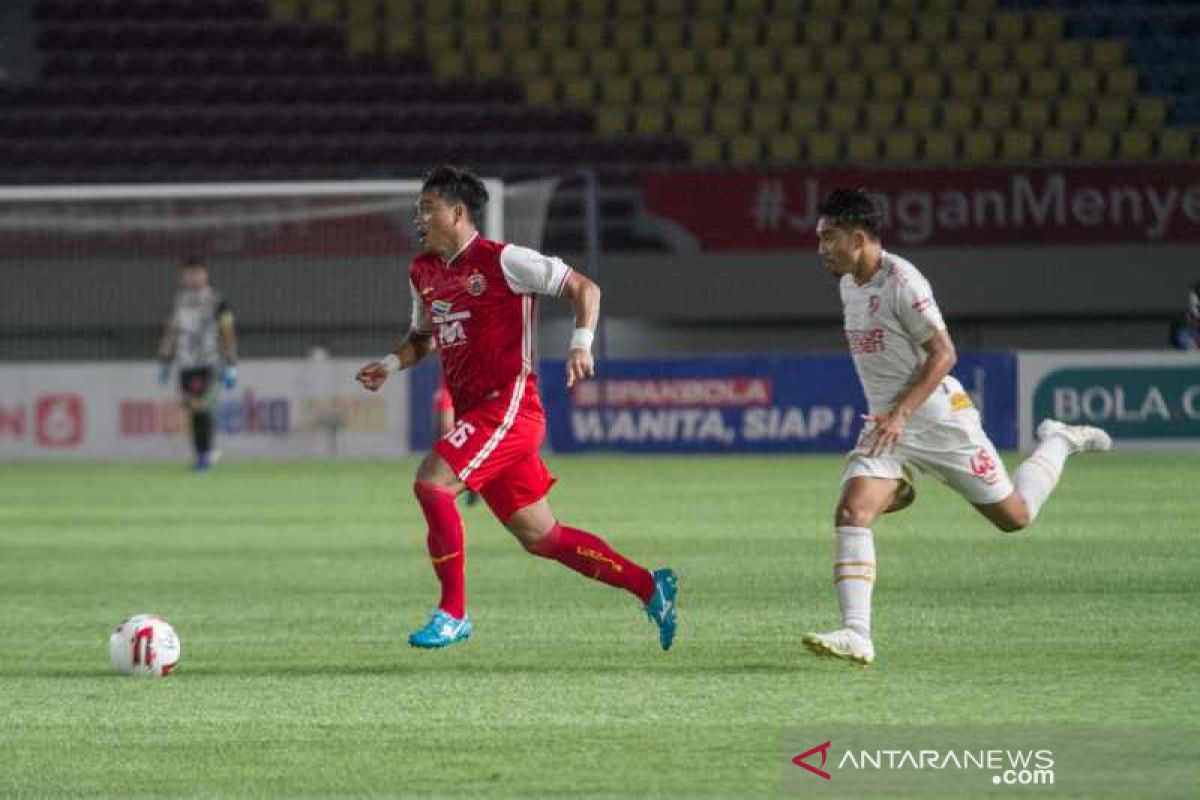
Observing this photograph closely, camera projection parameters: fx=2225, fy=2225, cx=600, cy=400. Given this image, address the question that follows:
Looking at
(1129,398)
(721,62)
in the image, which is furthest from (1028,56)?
(1129,398)

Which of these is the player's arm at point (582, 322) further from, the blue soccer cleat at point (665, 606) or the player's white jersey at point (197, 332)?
the player's white jersey at point (197, 332)

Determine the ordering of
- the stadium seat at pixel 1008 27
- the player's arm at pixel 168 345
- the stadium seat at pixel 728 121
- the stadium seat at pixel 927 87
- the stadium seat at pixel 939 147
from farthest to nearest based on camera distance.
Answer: the stadium seat at pixel 1008 27 → the stadium seat at pixel 927 87 → the stadium seat at pixel 728 121 → the stadium seat at pixel 939 147 → the player's arm at pixel 168 345

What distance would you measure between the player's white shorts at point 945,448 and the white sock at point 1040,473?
47 cm

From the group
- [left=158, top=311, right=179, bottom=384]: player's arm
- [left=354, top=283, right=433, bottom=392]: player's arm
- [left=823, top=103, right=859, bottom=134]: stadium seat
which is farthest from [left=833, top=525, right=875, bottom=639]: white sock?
[left=823, top=103, right=859, bottom=134]: stadium seat

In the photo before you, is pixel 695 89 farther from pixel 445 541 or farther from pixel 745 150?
pixel 445 541

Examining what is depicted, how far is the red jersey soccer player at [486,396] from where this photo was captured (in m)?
8.30

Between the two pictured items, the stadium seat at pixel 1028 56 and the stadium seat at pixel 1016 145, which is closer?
the stadium seat at pixel 1016 145

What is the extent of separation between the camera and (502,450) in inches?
329

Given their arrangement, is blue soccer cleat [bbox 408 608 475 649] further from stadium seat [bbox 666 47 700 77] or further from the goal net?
stadium seat [bbox 666 47 700 77]

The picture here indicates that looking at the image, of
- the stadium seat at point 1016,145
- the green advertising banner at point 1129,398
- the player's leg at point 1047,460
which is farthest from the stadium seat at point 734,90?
the player's leg at point 1047,460

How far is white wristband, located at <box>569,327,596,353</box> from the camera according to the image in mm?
8070

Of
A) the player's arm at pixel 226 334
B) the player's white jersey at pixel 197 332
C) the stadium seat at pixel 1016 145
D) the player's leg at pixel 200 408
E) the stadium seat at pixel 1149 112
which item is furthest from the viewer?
the stadium seat at pixel 1149 112

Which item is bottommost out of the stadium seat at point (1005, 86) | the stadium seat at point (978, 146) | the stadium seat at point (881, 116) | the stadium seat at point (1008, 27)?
the stadium seat at point (978, 146)

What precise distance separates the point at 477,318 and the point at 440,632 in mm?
1188
